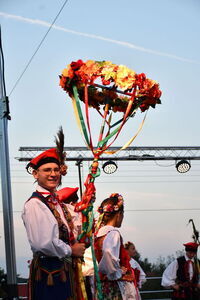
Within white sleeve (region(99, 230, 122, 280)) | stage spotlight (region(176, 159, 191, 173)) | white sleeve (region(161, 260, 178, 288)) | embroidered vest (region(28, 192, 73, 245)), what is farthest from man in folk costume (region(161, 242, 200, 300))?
stage spotlight (region(176, 159, 191, 173))

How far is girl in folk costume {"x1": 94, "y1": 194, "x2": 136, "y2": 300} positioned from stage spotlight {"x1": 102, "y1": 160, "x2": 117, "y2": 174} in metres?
11.6

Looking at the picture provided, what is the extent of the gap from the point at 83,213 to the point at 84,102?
1034 millimetres

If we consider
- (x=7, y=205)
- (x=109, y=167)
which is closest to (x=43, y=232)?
(x=7, y=205)

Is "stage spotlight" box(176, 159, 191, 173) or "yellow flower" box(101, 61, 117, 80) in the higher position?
"stage spotlight" box(176, 159, 191, 173)

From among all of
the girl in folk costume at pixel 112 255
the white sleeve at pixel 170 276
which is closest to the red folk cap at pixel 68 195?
the girl in folk costume at pixel 112 255

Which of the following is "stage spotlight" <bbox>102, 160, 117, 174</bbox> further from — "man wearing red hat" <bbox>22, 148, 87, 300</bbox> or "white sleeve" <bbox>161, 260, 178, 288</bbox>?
"man wearing red hat" <bbox>22, 148, 87, 300</bbox>

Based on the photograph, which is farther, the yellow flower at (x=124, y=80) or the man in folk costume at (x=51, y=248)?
the yellow flower at (x=124, y=80)

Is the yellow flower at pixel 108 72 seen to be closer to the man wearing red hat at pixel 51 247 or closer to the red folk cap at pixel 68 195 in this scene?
the man wearing red hat at pixel 51 247

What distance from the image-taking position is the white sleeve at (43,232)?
4.86m

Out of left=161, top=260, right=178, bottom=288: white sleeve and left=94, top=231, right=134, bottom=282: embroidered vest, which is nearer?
left=94, top=231, right=134, bottom=282: embroidered vest

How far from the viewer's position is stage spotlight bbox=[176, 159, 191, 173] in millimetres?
19828

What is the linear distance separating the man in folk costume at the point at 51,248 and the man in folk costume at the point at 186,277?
5513mm

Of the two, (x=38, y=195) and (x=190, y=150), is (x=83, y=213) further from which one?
(x=190, y=150)

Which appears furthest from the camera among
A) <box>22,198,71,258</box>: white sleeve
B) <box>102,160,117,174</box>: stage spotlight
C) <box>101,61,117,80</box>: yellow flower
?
<box>102,160,117,174</box>: stage spotlight
